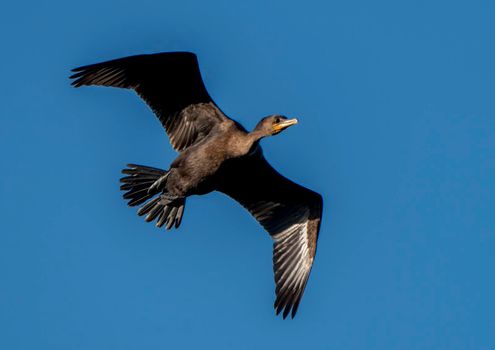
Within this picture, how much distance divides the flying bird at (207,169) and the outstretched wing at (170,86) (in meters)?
0.01

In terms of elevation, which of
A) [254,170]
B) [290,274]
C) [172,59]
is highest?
[172,59]

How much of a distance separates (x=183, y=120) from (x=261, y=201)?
5.40ft

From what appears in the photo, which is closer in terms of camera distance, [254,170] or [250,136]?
[250,136]

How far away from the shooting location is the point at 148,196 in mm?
14180

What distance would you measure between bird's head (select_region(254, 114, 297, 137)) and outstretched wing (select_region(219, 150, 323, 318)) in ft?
3.32

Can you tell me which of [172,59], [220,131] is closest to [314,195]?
[220,131]

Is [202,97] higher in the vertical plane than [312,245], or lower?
higher

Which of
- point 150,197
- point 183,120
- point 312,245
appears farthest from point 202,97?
point 312,245

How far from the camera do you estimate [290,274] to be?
14.3 metres

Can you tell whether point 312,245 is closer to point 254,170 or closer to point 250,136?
point 254,170

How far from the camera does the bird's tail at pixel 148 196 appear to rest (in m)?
14.1

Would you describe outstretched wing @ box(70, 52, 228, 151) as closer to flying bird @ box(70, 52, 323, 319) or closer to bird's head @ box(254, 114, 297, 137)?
flying bird @ box(70, 52, 323, 319)

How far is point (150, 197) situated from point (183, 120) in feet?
3.76

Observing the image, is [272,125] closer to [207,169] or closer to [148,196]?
[207,169]
